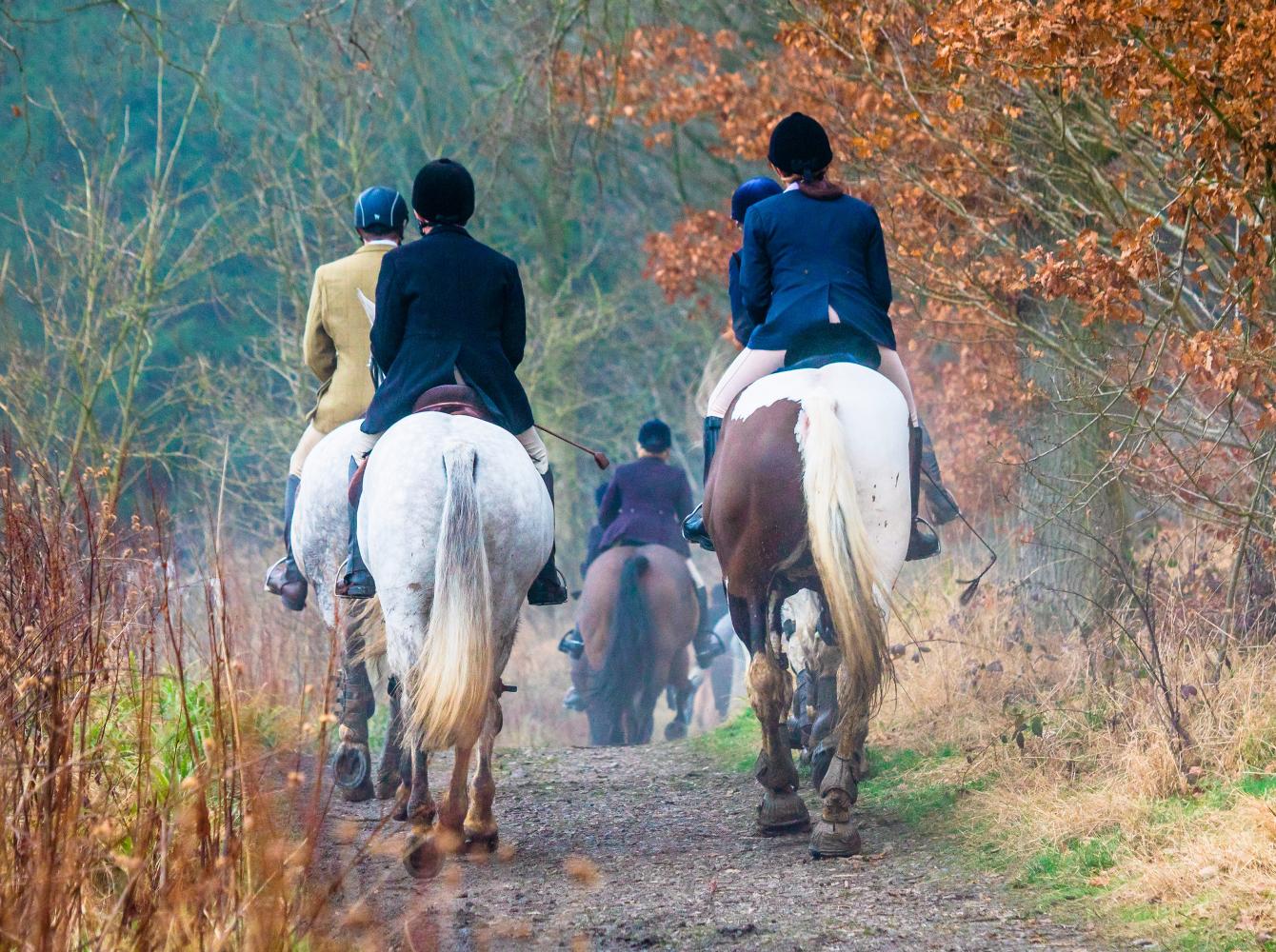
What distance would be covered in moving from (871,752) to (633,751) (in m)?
2.02

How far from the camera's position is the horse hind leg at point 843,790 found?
5.50 meters

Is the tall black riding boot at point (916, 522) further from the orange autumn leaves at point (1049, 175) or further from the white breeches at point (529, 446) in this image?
the white breeches at point (529, 446)

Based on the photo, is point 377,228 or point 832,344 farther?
point 377,228

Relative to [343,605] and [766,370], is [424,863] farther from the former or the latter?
[766,370]

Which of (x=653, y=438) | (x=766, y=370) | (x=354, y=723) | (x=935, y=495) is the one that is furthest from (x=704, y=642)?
(x=766, y=370)

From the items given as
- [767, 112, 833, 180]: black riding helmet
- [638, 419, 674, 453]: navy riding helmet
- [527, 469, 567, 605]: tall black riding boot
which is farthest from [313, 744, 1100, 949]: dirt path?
[638, 419, 674, 453]: navy riding helmet

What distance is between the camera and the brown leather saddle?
5586 mm

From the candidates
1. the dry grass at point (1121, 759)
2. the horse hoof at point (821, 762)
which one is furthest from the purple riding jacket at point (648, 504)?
the horse hoof at point (821, 762)

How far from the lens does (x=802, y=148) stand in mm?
6070

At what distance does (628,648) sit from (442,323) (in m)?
6.02

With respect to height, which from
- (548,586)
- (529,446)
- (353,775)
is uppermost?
(529,446)

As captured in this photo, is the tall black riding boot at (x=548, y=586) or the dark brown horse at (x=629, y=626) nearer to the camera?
the tall black riding boot at (x=548, y=586)

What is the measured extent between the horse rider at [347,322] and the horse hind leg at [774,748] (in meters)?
2.44

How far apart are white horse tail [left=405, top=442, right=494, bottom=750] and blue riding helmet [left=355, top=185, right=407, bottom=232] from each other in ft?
7.92
